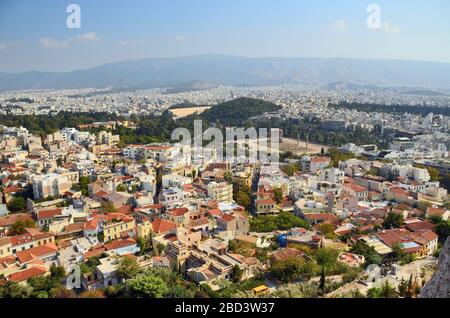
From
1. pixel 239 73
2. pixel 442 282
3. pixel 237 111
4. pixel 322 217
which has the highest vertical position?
pixel 239 73

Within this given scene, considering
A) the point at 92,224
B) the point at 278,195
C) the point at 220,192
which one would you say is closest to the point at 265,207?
the point at 278,195

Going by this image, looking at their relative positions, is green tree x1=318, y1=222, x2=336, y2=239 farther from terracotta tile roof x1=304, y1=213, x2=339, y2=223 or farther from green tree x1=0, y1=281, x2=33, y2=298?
green tree x1=0, y1=281, x2=33, y2=298

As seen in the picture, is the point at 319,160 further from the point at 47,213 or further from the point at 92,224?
the point at 47,213

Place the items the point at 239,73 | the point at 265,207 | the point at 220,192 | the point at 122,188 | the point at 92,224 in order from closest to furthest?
the point at 92,224 → the point at 265,207 → the point at 220,192 → the point at 122,188 → the point at 239,73

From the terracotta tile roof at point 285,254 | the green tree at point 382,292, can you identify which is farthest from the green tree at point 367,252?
the green tree at point 382,292

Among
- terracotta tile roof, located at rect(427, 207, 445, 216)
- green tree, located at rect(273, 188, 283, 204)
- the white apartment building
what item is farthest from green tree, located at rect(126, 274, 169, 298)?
terracotta tile roof, located at rect(427, 207, 445, 216)
